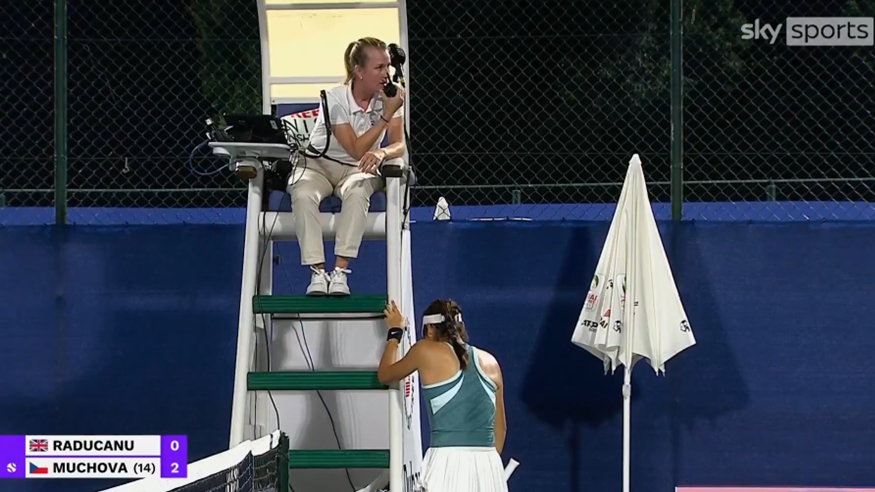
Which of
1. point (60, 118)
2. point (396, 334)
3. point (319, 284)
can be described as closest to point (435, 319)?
point (396, 334)

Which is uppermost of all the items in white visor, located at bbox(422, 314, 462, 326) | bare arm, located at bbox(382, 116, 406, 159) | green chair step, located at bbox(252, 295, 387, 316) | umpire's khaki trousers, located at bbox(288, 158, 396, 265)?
bare arm, located at bbox(382, 116, 406, 159)

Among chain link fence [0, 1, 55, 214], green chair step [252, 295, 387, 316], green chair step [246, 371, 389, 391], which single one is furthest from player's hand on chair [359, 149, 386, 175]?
chain link fence [0, 1, 55, 214]

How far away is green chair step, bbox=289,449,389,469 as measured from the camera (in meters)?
4.80

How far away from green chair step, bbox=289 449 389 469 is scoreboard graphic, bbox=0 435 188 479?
1.43 metres

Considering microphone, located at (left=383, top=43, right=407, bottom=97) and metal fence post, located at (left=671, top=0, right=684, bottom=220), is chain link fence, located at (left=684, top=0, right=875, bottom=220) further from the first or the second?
microphone, located at (left=383, top=43, right=407, bottom=97)

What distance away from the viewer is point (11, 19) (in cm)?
704

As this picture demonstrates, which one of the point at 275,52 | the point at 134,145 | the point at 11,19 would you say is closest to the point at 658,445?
the point at 275,52

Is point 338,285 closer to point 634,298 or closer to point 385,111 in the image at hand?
point 385,111

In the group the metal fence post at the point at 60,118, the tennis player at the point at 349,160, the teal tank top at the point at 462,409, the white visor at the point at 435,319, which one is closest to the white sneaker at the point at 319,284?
the tennis player at the point at 349,160

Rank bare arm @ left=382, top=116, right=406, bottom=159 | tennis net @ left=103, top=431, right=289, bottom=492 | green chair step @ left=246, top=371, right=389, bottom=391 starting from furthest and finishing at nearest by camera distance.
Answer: bare arm @ left=382, top=116, right=406, bottom=159 < green chair step @ left=246, top=371, right=389, bottom=391 < tennis net @ left=103, top=431, right=289, bottom=492

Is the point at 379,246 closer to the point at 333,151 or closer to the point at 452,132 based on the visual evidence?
the point at 452,132

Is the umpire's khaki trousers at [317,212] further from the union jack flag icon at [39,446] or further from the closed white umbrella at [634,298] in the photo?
the union jack flag icon at [39,446]

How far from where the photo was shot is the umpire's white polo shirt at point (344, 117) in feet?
A: 17.1

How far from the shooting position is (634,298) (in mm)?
5812
